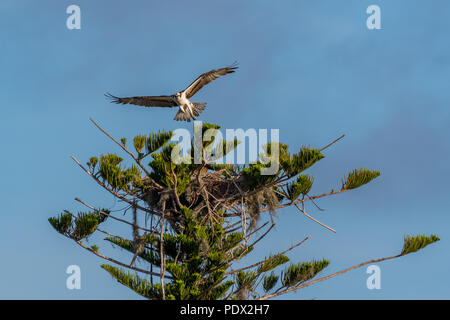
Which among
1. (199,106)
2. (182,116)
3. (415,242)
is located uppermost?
(199,106)

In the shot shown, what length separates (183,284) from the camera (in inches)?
447

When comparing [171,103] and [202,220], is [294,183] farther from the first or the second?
[171,103]

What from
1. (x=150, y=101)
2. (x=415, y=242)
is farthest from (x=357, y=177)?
(x=150, y=101)

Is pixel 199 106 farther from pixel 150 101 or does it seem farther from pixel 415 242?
pixel 415 242

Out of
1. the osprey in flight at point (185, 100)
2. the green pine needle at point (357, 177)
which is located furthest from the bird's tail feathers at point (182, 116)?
the green pine needle at point (357, 177)

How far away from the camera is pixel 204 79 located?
14.4 m

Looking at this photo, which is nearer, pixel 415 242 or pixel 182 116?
pixel 415 242

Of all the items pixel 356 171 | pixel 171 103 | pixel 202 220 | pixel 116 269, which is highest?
pixel 171 103

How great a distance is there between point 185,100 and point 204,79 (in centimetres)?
64
